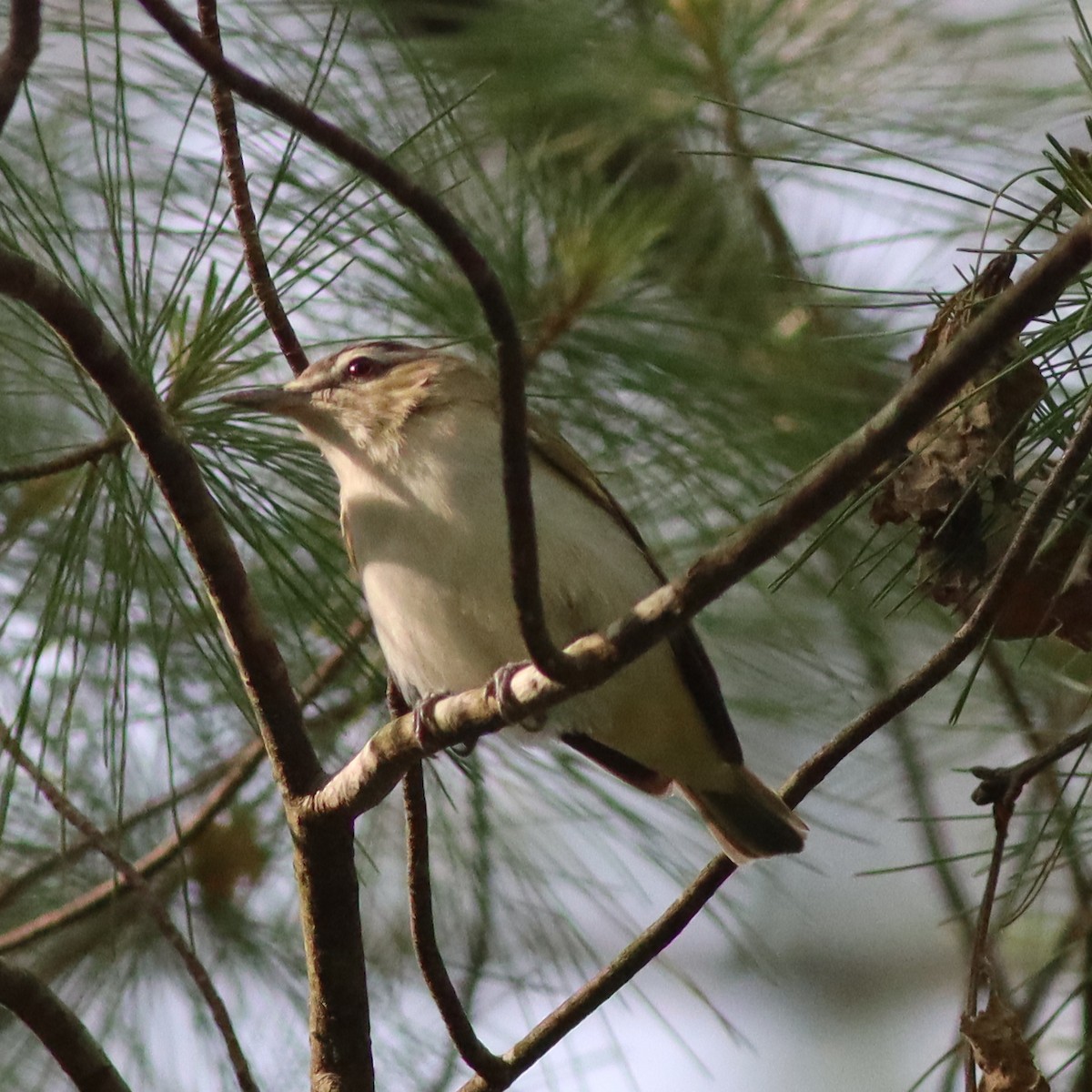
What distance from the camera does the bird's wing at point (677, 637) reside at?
113 inches

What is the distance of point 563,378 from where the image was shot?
335cm

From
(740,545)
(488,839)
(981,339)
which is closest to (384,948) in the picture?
(488,839)

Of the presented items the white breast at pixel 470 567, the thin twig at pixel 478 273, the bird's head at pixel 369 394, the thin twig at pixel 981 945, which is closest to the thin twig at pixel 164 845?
the white breast at pixel 470 567

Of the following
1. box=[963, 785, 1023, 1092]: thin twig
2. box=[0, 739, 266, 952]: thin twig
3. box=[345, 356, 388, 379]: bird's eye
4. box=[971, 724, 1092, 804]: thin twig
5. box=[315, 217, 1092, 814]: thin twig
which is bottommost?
box=[963, 785, 1023, 1092]: thin twig

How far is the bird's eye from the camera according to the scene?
3010 millimetres

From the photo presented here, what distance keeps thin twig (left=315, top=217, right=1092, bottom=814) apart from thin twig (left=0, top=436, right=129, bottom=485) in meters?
0.64

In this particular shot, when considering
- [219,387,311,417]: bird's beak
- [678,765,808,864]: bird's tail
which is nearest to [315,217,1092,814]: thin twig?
[678,765,808,864]: bird's tail

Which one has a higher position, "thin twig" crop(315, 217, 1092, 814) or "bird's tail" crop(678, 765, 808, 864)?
"bird's tail" crop(678, 765, 808, 864)

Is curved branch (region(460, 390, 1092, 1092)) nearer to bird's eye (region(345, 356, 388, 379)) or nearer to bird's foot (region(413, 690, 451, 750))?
bird's foot (region(413, 690, 451, 750))

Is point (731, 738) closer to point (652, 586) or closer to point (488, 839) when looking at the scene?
point (652, 586)

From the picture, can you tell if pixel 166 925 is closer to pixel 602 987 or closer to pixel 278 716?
pixel 278 716

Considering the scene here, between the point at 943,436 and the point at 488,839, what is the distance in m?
1.90

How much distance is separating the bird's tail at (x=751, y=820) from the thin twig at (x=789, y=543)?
50 centimetres

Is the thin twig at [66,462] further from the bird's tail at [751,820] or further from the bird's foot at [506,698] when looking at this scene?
the bird's tail at [751,820]
